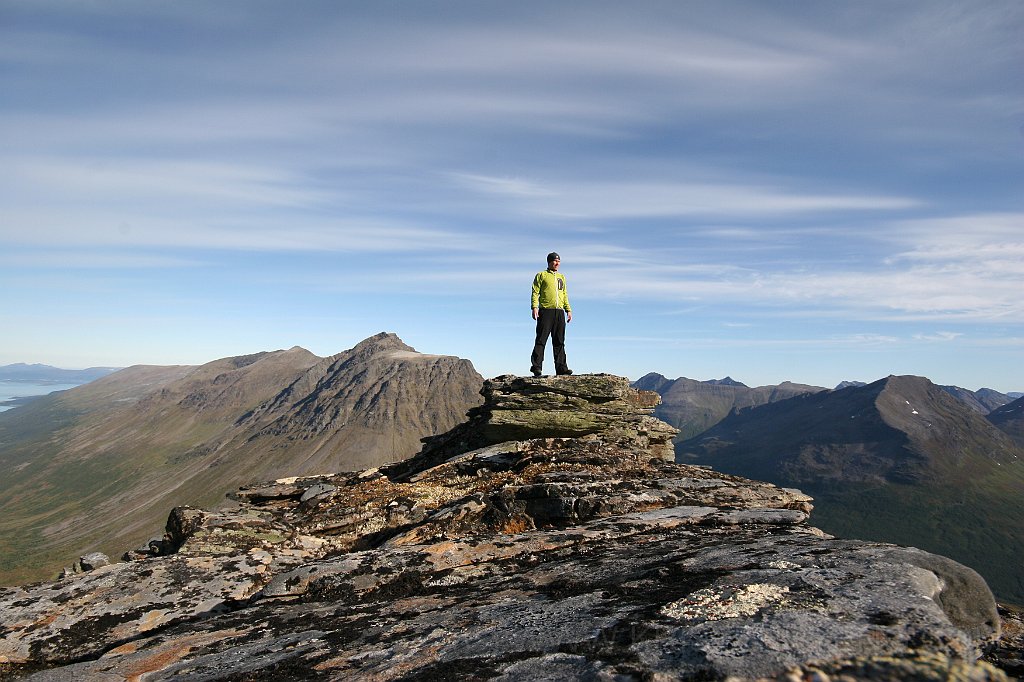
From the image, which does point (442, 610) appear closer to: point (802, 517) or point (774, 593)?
point (774, 593)

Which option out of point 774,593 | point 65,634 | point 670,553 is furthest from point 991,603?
point 65,634

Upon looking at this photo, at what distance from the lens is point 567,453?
2162 centimetres

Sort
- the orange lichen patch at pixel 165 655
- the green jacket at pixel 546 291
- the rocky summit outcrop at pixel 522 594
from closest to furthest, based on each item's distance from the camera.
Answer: the rocky summit outcrop at pixel 522 594 → the orange lichen patch at pixel 165 655 → the green jacket at pixel 546 291

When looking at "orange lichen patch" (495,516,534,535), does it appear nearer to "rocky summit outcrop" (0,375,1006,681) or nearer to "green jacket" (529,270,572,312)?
"rocky summit outcrop" (0,375,1006,681)

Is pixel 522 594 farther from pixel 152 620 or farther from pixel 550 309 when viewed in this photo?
pixel 550 309

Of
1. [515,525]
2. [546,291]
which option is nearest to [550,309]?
[546,291]

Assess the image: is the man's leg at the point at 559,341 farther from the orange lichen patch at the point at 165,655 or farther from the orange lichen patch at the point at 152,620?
the orange lichen patch at the point at 165,655

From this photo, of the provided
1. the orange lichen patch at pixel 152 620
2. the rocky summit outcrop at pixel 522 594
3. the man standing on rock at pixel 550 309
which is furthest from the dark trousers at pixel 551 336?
the orange lichen patch at pixel 152 620

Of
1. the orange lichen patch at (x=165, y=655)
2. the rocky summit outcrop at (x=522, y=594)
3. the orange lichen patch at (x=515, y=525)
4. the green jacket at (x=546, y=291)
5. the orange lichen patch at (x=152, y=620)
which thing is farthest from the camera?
the green jacket at (x=546, y=291)

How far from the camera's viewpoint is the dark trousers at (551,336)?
92.8 ft

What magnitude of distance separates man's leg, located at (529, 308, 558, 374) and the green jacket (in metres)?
0.42

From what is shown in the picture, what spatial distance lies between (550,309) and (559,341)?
206 centimetres

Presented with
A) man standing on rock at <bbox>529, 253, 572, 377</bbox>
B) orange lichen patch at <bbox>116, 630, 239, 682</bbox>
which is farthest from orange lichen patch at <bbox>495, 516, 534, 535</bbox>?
man standing on rock at <bbox>529, 253, 572, 377</bbox>

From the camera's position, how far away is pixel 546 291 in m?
28.3
